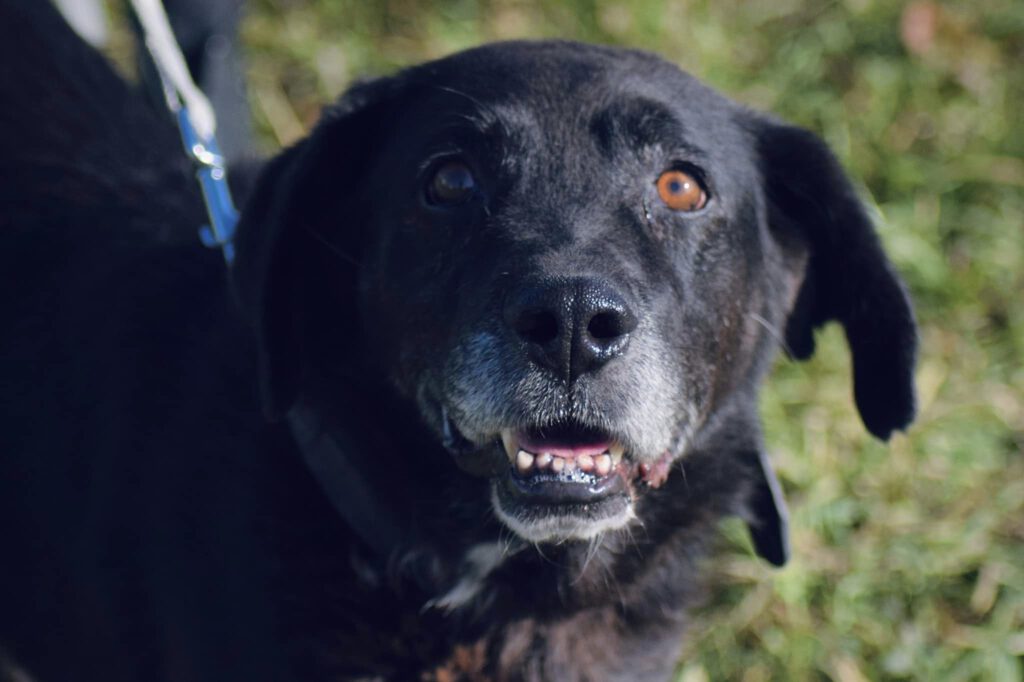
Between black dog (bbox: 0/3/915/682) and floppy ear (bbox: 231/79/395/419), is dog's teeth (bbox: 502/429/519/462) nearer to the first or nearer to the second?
black dog (bbox: 0/3/915/682)

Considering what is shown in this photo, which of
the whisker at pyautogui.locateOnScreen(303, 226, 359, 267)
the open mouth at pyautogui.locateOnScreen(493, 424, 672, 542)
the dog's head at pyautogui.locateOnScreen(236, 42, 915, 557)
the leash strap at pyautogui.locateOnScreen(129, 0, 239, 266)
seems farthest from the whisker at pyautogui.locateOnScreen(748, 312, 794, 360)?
the leash strap at pyautogui.locateOnScreen(129, 0, 239, 266)

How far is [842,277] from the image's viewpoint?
2996mm

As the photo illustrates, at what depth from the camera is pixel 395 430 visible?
2.82 m

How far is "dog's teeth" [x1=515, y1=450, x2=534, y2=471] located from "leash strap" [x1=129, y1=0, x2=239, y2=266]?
0.80 m

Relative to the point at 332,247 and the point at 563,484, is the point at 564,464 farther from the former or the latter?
the point at 332,247

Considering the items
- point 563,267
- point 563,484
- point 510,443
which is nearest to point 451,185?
point 563,267

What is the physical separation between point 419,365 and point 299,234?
46 centimetres

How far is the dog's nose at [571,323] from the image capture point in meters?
2.28

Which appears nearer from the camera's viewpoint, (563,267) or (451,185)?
(563,267)

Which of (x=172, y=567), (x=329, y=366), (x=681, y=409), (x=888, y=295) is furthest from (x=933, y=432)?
(x=172, y=567)

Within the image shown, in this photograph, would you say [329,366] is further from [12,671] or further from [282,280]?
[12,671]

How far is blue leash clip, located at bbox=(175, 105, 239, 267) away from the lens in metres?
3.02

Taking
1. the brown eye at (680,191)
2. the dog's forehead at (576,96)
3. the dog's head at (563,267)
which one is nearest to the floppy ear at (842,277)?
the dog's head at (563,267)

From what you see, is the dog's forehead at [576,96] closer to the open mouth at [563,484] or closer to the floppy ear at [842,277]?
the floppy ear at [842,277]
